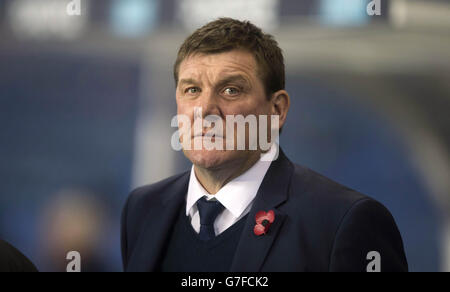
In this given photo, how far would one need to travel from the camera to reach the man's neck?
1.70 meters

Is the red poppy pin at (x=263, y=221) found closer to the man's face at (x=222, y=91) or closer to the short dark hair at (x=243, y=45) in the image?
the man's face at (x=222, y=91)

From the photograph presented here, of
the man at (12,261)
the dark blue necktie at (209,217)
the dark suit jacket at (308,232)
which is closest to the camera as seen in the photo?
the dark suit jacket at (308,232)

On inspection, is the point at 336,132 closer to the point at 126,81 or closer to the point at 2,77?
the point at 126,81

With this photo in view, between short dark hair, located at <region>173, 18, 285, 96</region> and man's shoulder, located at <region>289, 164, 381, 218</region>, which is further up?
short dark hair, located at <region>173, 18, 285, 96</region>

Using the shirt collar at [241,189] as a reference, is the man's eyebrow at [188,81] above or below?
above

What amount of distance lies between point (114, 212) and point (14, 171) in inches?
18.8

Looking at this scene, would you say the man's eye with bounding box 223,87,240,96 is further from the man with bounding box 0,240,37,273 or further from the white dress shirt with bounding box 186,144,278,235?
the man with bounding box 0,240,37,273

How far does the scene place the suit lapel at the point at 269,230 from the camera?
5.21 feet

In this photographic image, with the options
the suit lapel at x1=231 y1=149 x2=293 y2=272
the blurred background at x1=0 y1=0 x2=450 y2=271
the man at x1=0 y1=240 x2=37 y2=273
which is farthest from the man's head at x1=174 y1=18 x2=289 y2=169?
the man at x1=0 y1=240 x2=37 y2=273

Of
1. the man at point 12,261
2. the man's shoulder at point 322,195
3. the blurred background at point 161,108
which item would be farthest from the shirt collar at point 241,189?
the man at point 12,261

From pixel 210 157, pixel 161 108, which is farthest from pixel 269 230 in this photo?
pixel 161 108

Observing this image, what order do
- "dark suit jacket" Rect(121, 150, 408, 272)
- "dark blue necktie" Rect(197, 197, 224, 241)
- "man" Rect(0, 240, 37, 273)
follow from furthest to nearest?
"man" Rect(0, 240, 37, 273), "dark blue necktie" Rect(197, 197, 224, 241), "dark suit jacket" Rect(121, 150, 408, 272)

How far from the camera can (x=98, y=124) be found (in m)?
2.05

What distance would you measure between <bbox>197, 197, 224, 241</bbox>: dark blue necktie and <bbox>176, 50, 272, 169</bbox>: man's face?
0.14m
